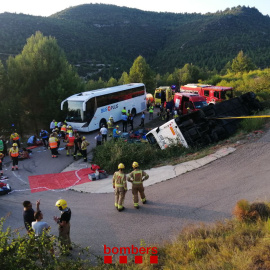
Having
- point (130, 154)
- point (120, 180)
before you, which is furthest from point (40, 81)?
point (120, 180)

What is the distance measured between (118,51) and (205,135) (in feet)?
255

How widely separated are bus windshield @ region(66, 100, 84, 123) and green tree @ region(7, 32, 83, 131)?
386cm

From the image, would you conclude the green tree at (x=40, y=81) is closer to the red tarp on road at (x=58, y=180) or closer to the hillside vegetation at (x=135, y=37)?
the red tarp on road at (x=58, y=180)

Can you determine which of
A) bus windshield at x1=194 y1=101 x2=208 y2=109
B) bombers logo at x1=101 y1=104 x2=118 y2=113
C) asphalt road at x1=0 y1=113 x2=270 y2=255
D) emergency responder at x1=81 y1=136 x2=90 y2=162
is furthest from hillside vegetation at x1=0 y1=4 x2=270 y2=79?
asphalt road at x1=0 y1=113 x2=270 y2=255

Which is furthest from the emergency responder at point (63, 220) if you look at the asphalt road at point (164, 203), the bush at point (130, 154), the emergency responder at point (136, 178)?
the bush at point (130, 154)

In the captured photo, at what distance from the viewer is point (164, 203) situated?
28.1 feet

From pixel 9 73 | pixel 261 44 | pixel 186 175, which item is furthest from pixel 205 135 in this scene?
pixel 261 44

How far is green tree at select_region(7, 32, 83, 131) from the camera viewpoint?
905 inches

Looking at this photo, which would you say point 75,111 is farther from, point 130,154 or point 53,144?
point 130,154

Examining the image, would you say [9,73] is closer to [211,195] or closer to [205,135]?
[205,135]

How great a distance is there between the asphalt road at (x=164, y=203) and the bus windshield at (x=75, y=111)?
25.7 ft

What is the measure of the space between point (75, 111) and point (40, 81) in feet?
25.2

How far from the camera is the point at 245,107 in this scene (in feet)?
57.1

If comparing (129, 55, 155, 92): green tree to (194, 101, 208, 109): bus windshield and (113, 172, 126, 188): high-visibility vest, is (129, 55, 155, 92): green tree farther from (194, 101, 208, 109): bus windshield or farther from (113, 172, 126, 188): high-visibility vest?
(113, 172, 126, 188): high-visibility vest
